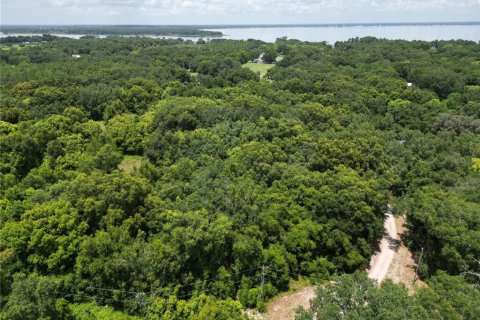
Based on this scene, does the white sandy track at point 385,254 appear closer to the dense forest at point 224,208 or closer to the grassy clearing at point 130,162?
the dense forest at point 224,208

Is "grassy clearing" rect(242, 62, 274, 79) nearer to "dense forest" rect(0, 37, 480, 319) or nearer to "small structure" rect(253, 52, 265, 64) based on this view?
"small structure" rect(253, 52, 265, 64)

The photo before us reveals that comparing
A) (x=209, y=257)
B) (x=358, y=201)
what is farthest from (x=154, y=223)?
(x=358, y=201)

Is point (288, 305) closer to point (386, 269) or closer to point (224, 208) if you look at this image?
point (224, 208)

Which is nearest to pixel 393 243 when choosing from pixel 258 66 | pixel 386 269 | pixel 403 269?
pixel 403 269

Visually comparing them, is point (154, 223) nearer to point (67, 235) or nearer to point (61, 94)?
point (67, 235)

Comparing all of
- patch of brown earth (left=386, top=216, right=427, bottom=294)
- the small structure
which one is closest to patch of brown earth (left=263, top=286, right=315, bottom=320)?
patch of brown earth (left=386, top=216, right=427, bottom=294)

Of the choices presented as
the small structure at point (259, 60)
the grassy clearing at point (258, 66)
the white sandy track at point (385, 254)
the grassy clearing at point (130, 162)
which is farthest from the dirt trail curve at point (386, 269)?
the small structure at point (259, 60)
